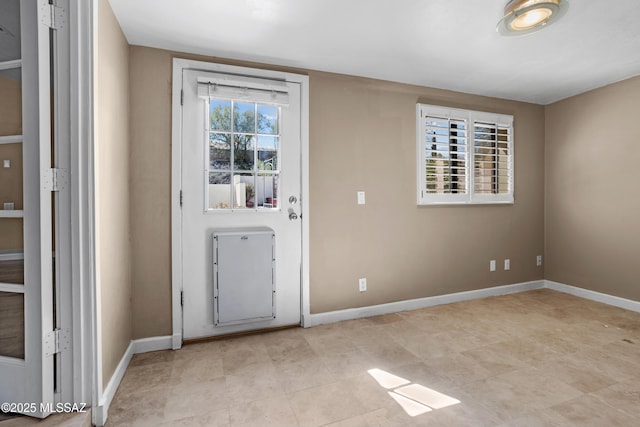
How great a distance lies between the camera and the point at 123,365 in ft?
6.87

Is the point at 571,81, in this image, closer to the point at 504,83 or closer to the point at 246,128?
the point at 504,83

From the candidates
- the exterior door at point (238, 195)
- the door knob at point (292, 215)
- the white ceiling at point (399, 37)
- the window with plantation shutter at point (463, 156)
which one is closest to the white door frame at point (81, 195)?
the white ceiling at point (399, 37)

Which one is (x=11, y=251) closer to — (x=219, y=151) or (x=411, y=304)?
(x=219, y=151)

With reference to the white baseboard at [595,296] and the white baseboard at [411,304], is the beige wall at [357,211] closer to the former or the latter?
the white baseboard at [411,304]

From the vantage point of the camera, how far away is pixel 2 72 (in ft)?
4.82

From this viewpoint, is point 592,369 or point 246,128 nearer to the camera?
point 592,369

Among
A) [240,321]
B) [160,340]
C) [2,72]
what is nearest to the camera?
[2,72]

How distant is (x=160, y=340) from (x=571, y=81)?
4.54m

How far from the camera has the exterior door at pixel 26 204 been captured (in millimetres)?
1465

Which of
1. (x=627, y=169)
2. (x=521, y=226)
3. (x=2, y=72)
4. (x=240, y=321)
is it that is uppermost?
(x=2, y=72)

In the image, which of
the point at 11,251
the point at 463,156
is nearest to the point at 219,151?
the point at 11,251

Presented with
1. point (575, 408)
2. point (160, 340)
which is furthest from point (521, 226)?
point (160, 340)

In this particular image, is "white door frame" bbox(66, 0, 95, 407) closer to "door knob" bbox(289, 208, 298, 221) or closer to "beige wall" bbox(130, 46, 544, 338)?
"beige wall" bbox(130, 46, 544, 338)

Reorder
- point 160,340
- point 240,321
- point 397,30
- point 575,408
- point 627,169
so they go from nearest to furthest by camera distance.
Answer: point 575,408, point 397,30, point 160,340, point 240,321, point 627,169
